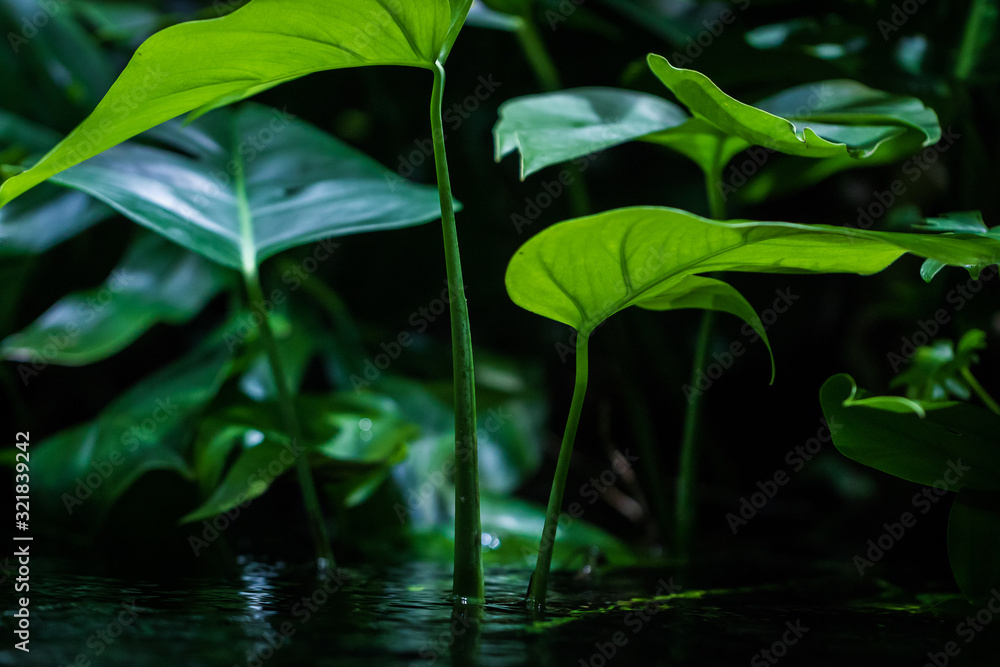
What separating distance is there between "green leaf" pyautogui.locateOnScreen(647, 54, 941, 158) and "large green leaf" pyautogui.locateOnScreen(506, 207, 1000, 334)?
0.28 ft

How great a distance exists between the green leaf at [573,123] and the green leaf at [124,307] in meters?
0.70

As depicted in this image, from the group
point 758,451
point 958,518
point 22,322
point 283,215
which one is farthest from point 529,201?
point 958,518

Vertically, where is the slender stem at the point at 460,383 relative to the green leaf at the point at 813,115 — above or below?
below

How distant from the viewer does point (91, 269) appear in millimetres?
1519

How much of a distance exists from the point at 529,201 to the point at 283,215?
94 centimetres

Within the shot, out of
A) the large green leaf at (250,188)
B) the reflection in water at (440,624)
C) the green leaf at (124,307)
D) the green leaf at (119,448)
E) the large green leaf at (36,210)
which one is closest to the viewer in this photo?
the reflection in water at (440,624)

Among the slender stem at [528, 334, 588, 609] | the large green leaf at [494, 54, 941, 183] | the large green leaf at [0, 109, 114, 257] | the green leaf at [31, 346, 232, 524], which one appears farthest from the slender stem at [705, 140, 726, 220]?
the large green leaf at [0, 109, 114, 257]

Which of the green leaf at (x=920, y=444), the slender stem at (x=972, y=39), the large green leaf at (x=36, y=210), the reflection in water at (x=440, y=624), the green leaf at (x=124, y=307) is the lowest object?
the reflection in water at (x=440, y=624)

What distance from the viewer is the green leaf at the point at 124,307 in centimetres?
102

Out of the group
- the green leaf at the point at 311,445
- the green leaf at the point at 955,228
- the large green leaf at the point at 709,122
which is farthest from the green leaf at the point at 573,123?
the green leaf at the point at 311,445

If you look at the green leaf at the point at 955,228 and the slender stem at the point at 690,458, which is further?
the slender stem at the point at 690,458

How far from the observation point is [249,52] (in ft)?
1.66

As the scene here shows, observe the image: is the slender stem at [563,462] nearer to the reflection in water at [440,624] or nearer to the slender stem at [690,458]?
the reflection in water at [440,624]

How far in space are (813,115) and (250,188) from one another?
715 millimetres
